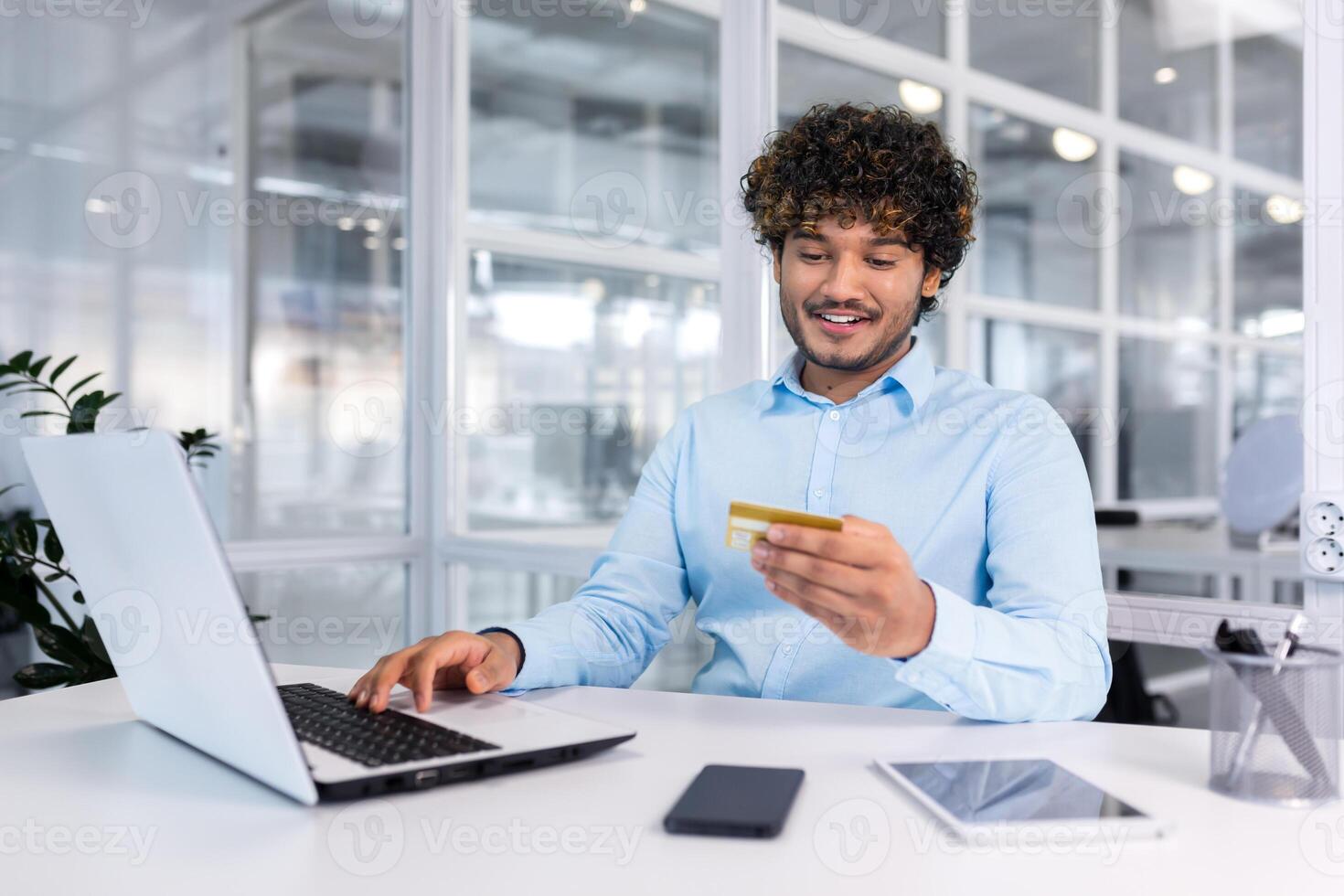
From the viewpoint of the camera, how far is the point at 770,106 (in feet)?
7.81

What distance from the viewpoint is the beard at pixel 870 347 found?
1524mm

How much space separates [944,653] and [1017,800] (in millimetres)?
247

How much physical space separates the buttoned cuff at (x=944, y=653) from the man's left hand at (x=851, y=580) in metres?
0.02

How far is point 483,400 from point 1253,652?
247 centimetres

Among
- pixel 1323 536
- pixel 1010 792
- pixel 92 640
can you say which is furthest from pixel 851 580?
pixel 92 640

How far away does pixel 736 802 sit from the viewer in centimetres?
80

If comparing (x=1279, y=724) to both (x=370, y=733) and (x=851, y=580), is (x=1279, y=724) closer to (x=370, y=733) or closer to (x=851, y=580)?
(x=851, y=580)

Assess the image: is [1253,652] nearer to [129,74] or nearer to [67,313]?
→ [67,313]

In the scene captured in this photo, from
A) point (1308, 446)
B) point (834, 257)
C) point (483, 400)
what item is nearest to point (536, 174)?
point (483, 400)

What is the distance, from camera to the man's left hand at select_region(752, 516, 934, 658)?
0.91 m

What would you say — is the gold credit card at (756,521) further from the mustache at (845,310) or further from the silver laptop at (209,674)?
the mustache at (845,310)

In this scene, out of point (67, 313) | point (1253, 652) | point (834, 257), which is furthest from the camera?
point (67, 313)

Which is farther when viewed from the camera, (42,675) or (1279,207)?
(1279,207)

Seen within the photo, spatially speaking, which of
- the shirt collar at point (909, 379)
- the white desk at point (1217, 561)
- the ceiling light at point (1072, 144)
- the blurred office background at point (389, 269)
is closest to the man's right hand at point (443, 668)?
the shirt collar at point (909, 379)
